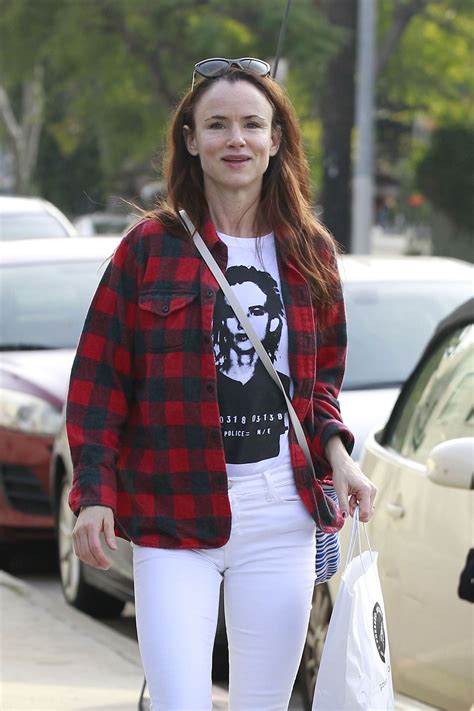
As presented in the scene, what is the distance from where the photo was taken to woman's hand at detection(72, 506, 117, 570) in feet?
10.2

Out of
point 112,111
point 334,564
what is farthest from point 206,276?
point 112,111

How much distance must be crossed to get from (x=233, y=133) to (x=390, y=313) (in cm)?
435

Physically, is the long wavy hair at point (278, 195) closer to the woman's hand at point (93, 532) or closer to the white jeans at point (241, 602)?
the white jeans at point (241, 602)

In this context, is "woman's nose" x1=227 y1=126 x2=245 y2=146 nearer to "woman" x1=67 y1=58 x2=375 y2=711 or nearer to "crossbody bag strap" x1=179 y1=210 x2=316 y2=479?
"woman" x1=67 y1=58 x2=375 y2=711

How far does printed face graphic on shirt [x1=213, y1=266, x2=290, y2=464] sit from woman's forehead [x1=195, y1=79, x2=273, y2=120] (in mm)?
375

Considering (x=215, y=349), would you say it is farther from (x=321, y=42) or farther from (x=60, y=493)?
(x=321, y=42)

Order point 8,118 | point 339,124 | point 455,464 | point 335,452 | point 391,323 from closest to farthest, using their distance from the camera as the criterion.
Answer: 1. point 335,452
2. point 455,464
3. point 391,323
4. point 339,124
5. point 8,118

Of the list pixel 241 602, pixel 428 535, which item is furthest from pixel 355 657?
pixel 428 535

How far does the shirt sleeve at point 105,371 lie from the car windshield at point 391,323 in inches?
150

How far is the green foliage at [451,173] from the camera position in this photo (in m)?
29.2

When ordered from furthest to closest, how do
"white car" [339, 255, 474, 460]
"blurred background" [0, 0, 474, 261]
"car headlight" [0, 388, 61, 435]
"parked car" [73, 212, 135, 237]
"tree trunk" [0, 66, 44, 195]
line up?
"tree trunk" [0, 66, 44, 195]
"parked car" [73, 212, 135, 237]
"blurred background" [0, 0, 474, 261]
"car headlight" [0, 388, 61, 435]
"white car" [339, 255, 474, 460]

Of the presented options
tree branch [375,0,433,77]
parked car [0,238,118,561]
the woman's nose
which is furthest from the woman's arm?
tree branch [375,0,433,77]

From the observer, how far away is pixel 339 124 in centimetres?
2045

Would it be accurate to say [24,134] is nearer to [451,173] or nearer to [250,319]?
[451,173]
